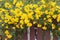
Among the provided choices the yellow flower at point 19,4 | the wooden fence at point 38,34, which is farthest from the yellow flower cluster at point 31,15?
the wooden fence at point 38,34

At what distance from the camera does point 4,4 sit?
379 cm

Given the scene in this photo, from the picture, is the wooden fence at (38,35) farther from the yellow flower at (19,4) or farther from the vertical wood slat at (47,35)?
the yellow flower at (19,4)

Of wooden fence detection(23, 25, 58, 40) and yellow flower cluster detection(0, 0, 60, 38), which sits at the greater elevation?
yellow flower cluster detection(0, 0, 60, 38)

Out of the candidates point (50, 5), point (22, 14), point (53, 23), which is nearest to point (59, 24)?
point (53, 23)

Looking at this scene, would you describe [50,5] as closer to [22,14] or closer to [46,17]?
[46,17]

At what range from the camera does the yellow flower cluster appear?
11.4 ft

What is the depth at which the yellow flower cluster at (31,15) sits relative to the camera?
3.47 meters

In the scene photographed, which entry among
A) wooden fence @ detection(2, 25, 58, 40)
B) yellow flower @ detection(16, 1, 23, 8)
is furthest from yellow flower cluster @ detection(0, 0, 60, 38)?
wooden fence @ detection(2, 25, 58, 40)

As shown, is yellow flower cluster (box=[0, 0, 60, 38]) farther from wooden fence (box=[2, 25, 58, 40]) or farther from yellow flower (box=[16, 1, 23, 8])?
wooden fence (box=[2, 25, 58, 40])

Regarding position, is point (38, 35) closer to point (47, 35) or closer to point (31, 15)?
point (47, 35)

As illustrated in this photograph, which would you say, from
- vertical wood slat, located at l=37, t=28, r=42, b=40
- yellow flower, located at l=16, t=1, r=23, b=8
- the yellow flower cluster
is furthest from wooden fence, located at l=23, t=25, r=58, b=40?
yellow flower, located at l=16, t=1, r=23, b=8

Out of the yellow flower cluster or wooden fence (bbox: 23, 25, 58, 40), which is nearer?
the yellow flower cluster

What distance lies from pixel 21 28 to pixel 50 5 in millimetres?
573

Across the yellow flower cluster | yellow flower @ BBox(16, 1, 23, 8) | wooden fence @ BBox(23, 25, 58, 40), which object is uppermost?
yellow flower @ BBox(16, 1, 23, 8)
